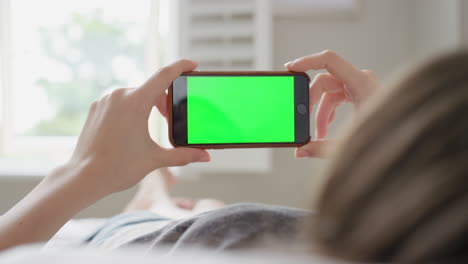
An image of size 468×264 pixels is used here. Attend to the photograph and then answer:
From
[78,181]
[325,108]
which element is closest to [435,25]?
[325,108]

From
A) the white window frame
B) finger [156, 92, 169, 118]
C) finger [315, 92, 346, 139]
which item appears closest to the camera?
finger [156, 92, 169, 118]

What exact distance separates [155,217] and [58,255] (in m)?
0.69

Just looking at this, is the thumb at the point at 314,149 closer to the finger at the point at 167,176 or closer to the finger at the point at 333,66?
the finger at the point at 333,66

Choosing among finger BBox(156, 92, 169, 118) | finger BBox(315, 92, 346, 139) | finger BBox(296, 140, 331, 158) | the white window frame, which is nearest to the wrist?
finger BBox(156, 92, 169, 118)

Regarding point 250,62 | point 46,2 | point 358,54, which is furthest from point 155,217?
point 46,2

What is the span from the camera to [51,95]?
2.24 m

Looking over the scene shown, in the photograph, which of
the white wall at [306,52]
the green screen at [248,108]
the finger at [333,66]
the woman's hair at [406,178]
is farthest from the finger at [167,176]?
the woman's hair at [406,178]

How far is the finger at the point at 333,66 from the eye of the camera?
828mm

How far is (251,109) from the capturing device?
90cm

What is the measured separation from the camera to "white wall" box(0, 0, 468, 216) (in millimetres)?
2021

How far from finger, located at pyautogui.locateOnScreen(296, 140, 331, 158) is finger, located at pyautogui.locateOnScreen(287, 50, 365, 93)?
0.11 m

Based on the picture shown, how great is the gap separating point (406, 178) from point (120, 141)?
494mm

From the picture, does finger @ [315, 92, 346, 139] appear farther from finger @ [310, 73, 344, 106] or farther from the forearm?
the forearm

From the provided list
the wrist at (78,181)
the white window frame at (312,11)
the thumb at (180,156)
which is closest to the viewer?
the wrist at (78,181)
